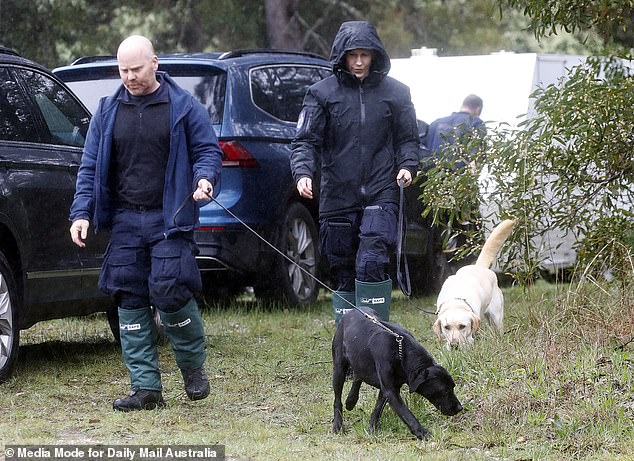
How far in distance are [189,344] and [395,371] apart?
136 centimetres

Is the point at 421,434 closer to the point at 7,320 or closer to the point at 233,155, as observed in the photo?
the point at 7,320

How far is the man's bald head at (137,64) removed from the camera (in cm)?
589

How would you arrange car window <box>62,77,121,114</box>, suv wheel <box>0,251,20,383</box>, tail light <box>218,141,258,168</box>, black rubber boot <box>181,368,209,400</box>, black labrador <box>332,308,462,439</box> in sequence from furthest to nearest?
1. car window <box>62,77,121,114</box>
2. tail light <box>218,141,258,168</box>
3. suv wheel <box>0,251,20,383</box>
4. black rubber boot <box>181,368,209,400</box>
5. black labrador <box>332,308,462,439</box>

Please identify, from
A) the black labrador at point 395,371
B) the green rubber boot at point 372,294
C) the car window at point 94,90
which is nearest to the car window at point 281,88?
the car window at point 94,90

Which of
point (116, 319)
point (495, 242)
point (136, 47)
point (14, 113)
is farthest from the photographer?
point (116, 319)

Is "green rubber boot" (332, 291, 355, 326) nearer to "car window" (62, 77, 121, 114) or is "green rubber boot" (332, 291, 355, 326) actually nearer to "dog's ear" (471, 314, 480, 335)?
"dog's ear" (471, 314, 480, 335)

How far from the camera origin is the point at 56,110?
7.41m

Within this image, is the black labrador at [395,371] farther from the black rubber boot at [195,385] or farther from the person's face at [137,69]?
the person's face at [137,69]

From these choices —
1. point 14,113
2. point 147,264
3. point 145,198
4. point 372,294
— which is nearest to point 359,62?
point 372,294

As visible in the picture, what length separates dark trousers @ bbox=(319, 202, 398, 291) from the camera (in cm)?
671

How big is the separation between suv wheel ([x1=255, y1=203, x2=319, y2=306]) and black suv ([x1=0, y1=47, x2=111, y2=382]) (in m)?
2.21

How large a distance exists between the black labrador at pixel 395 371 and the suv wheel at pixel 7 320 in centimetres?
213

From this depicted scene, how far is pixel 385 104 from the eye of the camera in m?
6.84

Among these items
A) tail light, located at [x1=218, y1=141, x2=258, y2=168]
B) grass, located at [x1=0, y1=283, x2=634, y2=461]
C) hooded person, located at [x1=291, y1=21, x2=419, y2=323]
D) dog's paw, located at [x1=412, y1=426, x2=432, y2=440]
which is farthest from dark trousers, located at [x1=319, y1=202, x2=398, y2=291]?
tail light, located at [x1=218, y1=141, x2=258, y2=168]
